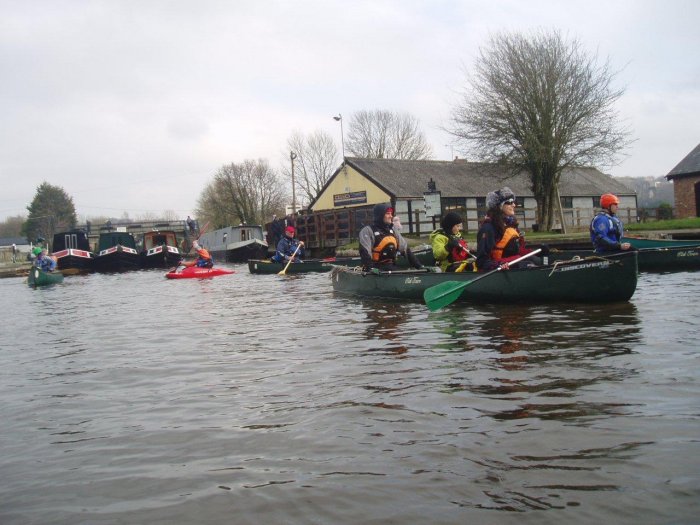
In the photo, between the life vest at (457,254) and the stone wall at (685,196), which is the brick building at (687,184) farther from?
the life vest at (457,254)

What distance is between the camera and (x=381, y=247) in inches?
510

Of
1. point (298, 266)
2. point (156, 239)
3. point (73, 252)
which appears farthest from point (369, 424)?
point (156, 239)

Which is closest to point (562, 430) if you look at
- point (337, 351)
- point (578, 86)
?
point (337, 351)

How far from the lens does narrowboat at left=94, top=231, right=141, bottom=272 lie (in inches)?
1433

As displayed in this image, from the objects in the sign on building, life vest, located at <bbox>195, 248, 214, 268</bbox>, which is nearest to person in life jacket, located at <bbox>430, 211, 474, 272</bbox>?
life vest, located at <bbox>195, 248, 214, 268</bbox>

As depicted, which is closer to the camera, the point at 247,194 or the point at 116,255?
the point at 116,255

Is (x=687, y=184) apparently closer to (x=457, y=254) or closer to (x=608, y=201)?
(x=608, y=201)

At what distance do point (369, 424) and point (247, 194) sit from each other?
62777mm

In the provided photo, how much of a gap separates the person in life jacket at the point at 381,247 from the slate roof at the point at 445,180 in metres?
25.7

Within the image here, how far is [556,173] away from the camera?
103 feet

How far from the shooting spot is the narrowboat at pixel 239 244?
40125 mm

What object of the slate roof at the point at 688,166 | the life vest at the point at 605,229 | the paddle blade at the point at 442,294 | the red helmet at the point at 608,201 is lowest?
the paddle blade at the point at 442,294

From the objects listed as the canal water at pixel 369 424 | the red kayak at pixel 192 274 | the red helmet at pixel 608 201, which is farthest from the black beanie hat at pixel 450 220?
the red kayak at pixel 192 274

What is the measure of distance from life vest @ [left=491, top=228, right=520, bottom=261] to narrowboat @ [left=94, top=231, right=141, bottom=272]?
30036mm
